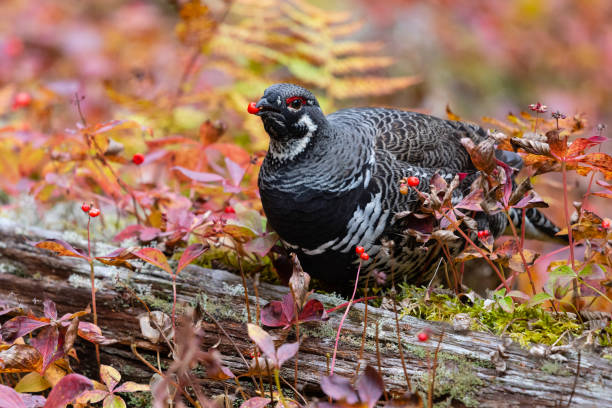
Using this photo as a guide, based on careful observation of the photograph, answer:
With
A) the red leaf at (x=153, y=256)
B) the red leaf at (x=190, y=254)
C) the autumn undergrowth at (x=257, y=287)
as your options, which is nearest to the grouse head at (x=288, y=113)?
the autumn undergrowth at (x=257, y=287)

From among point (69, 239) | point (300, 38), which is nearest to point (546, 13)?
point (300, 38)

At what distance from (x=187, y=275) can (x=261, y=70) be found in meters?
3.43

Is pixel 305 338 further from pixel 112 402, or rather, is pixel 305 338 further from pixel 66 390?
pixel 66 390

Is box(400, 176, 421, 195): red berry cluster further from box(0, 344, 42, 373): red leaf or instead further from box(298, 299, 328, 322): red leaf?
box(0, 344, 42, 373): red leaf

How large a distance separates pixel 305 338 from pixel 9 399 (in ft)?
4.09

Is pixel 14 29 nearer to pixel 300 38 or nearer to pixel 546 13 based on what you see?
pixel 300 38

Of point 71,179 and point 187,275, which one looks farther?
point 71,179

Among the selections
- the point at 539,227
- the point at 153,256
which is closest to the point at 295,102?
the point at 153,256

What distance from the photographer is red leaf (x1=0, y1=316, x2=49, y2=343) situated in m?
2.38

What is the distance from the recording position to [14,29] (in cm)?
795

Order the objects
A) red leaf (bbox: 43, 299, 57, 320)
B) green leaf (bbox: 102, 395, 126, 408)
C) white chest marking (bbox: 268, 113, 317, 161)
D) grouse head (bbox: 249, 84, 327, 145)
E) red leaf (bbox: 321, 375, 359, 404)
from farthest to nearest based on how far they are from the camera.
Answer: white chest marking (bbox: 268, 113, 317, 161), grouse head (bbox: 249, 84, 327, 145), red leaf (bbox: 43, 299, 57, 320), green leaf (bbox: 102, 395, 126, 408), red leaf (bbox: 321, 375, 359, 404)

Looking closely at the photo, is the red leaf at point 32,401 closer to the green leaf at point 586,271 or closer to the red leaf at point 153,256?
the red leaf at point 153,256

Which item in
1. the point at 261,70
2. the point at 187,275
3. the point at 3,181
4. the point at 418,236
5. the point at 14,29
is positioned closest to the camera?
the point at 418,236

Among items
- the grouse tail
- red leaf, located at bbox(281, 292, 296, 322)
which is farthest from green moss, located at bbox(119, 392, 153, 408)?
the grouse tail
